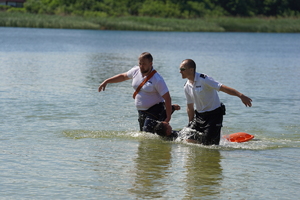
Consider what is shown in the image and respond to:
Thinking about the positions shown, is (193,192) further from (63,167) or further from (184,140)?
(184,140)

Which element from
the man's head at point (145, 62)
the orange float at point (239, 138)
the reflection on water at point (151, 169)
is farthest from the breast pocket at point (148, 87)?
the orange float at point (239, 138)

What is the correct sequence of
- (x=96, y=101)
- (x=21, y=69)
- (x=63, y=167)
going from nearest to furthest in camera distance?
(x=63, y=167) → (x=96, y=101) → (x=21, y=69)

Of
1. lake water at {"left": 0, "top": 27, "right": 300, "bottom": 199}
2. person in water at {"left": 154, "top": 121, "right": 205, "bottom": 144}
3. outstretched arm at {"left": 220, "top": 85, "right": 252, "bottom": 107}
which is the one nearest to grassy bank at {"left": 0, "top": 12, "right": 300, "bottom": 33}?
lake water at {"left": 0, "top": 27, "right": 300, "bottom": 199}

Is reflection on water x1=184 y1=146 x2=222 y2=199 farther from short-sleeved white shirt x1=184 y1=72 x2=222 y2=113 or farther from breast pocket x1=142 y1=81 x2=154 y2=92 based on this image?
breast pocket x1=142 y1=81 x2=154 y2=92

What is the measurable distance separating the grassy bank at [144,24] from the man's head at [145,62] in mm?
61020

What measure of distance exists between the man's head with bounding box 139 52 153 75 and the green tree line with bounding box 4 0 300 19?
7725cm

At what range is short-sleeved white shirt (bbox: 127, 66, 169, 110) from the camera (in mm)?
9414

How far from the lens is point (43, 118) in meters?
12.5

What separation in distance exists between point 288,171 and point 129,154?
8.35 ft

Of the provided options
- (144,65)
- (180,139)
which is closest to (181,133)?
(180,139)

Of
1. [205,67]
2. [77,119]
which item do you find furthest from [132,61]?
[77,119]

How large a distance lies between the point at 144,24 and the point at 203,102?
69919 mm

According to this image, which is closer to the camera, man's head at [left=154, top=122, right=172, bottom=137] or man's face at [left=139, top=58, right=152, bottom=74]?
man's face at [left=139, top=58, right=152, bottom=74]

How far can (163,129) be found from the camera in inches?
382
